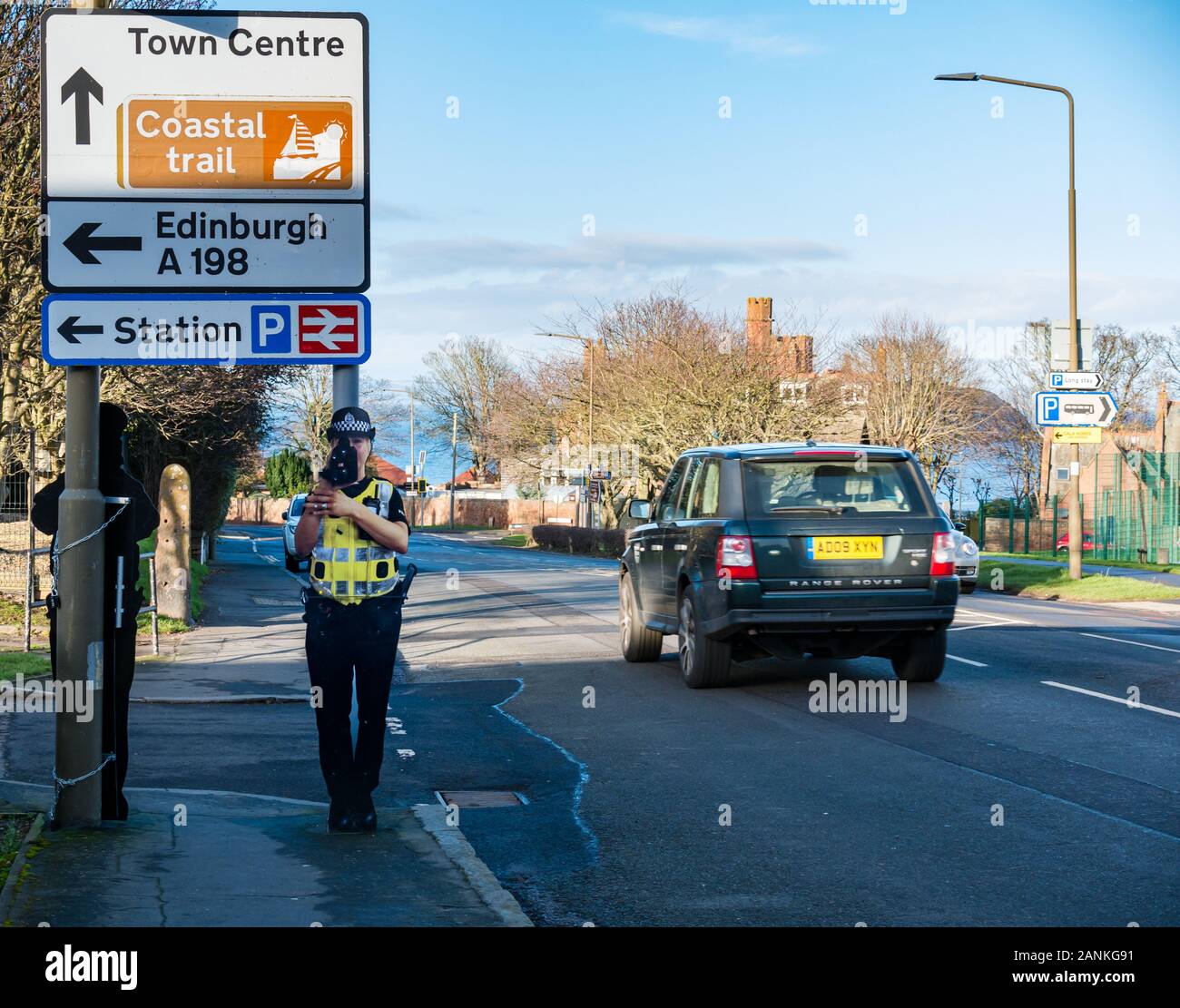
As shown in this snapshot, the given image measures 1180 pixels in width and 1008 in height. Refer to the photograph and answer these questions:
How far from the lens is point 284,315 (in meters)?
6.67

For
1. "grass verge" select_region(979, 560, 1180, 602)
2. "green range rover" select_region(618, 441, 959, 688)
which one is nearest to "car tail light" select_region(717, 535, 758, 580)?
"green range rover" select_region(618, 441, 959, 688)

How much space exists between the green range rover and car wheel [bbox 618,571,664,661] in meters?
1.87

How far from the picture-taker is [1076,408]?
26.4 m

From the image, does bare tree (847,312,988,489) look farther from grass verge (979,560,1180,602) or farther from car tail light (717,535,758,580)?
car tail light (717,535,758,580)

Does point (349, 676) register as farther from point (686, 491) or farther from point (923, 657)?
point (686, 491)

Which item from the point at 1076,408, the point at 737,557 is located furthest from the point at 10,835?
the point at 1076,408

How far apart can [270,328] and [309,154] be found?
0.85 meters

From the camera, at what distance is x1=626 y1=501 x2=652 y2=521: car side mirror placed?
13.9m

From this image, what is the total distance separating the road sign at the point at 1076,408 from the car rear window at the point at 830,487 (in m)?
15.8

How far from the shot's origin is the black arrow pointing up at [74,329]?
6.43m

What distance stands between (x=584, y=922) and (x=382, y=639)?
1708 millimetres

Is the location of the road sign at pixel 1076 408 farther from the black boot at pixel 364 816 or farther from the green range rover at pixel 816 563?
the black boot at pixel 364 816
